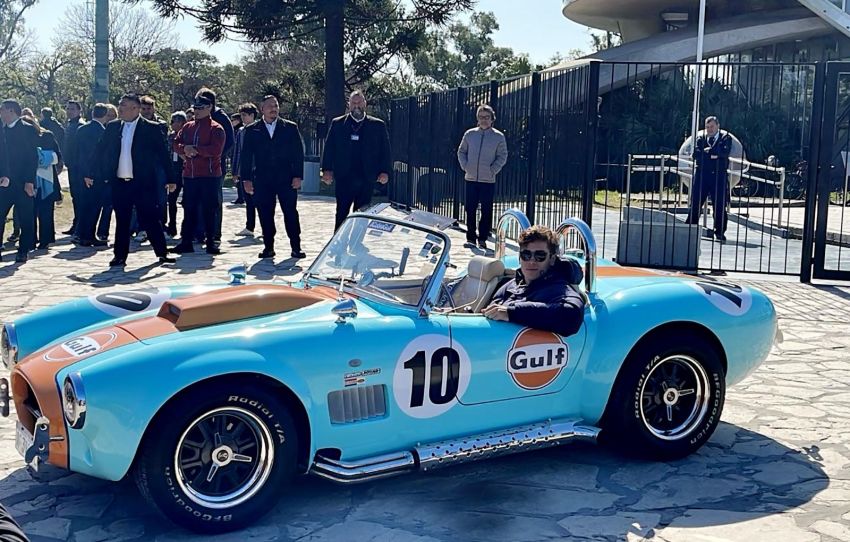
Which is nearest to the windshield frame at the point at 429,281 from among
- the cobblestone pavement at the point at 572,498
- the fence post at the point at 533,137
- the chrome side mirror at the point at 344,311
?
the chrome side mirror at the point at 344,311

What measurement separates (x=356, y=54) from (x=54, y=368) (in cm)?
2766

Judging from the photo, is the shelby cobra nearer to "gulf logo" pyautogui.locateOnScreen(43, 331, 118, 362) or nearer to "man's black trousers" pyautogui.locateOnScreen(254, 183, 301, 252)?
"gulf logo" pyautogui.locateOnScreen(43, 331, 118, 362)

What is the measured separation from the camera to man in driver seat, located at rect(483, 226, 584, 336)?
16.1 ft

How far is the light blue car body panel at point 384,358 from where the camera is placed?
4.00 metres

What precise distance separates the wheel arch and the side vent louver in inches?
5.2

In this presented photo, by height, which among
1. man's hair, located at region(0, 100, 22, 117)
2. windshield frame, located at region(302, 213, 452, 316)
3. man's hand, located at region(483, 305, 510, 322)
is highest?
man's hair, located at region(0, 100, 22, 117)

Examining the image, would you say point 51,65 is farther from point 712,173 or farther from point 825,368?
point 825,368

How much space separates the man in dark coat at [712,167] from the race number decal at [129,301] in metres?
9.37

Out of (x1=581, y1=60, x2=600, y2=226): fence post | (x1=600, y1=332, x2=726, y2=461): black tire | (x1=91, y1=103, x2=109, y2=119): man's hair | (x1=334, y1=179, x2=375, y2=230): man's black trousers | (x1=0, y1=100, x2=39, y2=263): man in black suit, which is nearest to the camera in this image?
(x1=600, y1=332, x2=726, y2=461): black tire

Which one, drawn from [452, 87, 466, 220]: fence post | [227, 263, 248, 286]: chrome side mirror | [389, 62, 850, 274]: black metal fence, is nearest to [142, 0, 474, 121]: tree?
[389, 62, 850, 274]: black metal fence

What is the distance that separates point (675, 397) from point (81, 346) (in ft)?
9.76

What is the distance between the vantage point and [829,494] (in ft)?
16.0

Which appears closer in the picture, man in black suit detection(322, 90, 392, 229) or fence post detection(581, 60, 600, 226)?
fence post detection(581, 60, 600, 226)

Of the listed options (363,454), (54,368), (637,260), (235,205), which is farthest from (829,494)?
(235,205)
